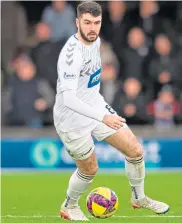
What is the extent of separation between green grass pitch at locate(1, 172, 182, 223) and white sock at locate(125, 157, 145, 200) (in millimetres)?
280

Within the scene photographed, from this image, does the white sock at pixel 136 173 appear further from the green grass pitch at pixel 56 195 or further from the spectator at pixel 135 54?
the spectator at pixel 135 54

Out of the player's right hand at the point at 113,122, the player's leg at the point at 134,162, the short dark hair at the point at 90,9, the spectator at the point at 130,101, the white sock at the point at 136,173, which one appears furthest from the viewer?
the spectator at the point at 130,101

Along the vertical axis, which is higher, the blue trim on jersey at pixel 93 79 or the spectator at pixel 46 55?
the blue trim on jersey at pixel 93 79

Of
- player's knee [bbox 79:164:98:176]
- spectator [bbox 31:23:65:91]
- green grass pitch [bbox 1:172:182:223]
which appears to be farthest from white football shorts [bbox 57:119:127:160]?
spectator [bbox 31:23:65:91]

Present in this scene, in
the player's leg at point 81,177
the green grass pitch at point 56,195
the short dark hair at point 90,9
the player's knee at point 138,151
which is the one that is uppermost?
the short dark hair at point 90,9

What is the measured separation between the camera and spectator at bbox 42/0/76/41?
671 inches

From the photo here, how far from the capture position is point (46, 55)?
16.7m

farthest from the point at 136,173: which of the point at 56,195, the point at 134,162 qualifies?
the point at 56,195

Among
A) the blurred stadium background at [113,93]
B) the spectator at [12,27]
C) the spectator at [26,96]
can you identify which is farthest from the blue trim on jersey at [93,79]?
the spectator at [12,27]

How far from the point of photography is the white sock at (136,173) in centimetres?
950

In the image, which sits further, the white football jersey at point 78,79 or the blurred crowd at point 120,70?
the blurred crowd at point 120,70

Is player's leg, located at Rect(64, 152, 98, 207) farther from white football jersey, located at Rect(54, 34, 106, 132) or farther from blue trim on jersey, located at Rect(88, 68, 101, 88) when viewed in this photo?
blue trim on jersey, located at Rect(88, 68, 101, 88)

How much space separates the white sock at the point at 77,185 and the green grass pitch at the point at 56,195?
26 cm

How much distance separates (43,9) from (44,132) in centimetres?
348
